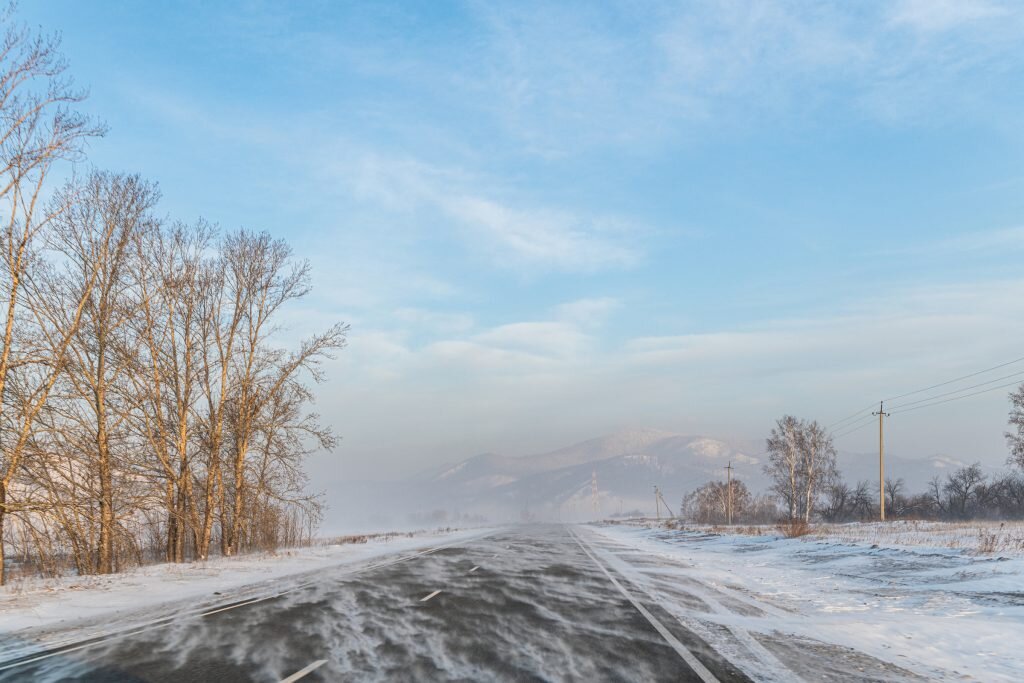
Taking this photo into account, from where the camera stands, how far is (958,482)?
74000 millimetres

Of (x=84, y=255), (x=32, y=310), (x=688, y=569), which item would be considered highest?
(x=84, y=255)

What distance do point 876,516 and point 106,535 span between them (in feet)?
226

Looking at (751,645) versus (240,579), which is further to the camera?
(240,579)

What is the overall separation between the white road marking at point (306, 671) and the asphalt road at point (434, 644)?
23mm

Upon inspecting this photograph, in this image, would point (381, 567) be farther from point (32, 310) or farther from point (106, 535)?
point (32, 310)

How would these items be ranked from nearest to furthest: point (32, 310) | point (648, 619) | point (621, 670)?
point (621, 670)
point (648, 619)
point (32, 310)

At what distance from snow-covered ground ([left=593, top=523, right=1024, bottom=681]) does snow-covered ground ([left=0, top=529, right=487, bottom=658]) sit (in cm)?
882

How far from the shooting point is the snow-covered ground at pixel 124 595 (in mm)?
9414

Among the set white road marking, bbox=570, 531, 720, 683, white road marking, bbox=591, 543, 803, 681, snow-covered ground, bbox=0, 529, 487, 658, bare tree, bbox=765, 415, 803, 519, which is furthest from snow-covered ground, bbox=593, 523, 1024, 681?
bare tree, bbox=765, 415, 803, 519

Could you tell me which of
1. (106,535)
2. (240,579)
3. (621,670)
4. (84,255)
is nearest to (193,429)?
(106,535)

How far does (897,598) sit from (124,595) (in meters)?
15.4

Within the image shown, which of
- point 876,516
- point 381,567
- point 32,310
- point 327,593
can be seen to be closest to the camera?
point 327,593

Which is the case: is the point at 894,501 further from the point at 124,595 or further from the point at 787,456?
the point at 124,595

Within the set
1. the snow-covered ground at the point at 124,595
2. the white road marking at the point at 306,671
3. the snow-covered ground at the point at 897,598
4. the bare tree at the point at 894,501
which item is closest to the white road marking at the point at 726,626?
the snow-covered ground at the point at 897,598
